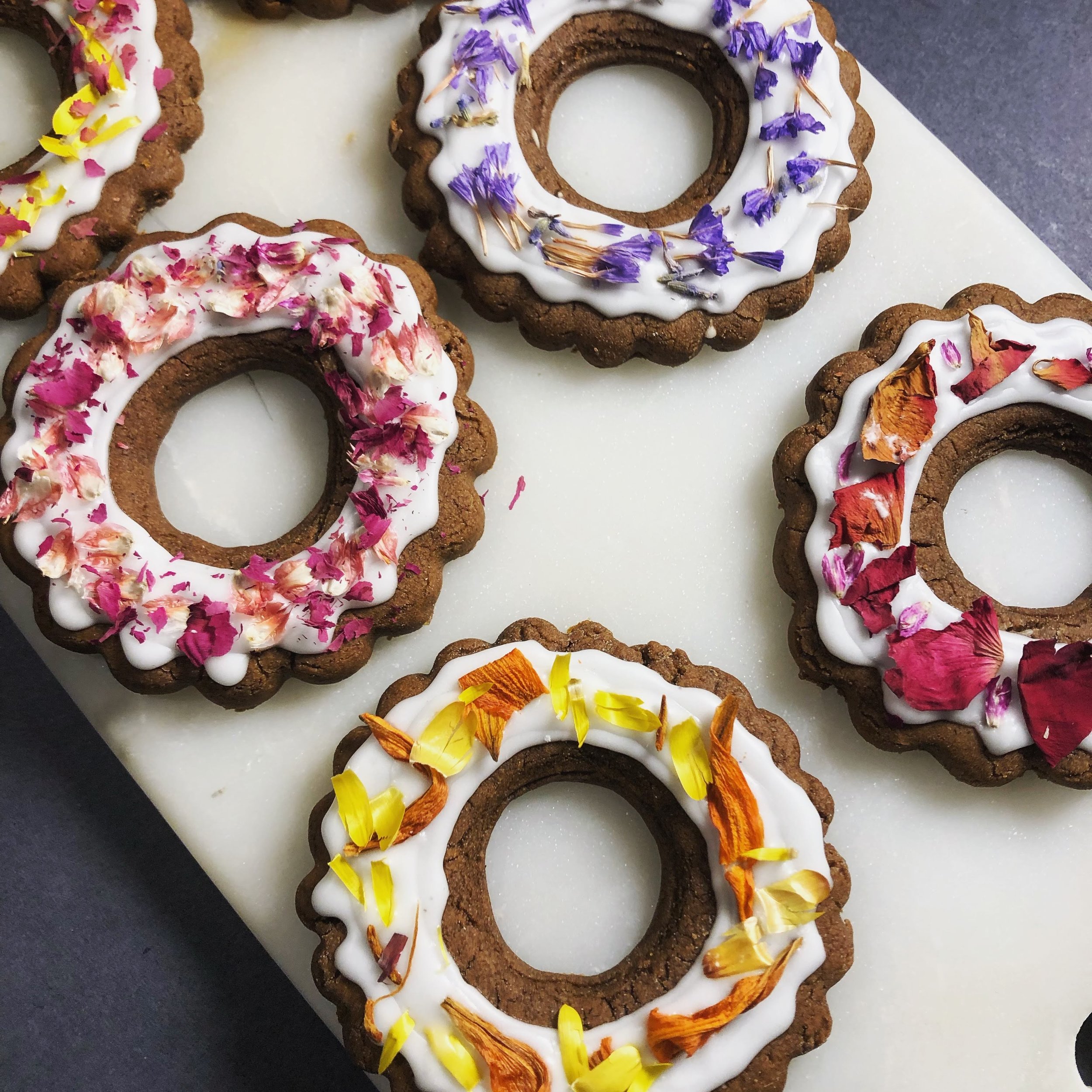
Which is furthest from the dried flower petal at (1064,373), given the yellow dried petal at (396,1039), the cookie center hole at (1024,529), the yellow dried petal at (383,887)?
the yellow dried petal at (396,1039)

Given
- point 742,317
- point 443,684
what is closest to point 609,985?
point 443,684

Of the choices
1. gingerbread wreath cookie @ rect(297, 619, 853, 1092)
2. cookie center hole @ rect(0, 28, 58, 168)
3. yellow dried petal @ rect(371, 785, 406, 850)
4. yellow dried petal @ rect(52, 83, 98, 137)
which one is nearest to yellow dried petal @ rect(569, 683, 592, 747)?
gingerbread wreath cookie @ rect(297, 619, 853, 1092)

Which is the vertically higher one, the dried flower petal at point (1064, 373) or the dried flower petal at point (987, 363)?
the dried flower petal at point (1064, 373)

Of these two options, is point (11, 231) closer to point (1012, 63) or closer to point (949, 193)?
point (949, 193)

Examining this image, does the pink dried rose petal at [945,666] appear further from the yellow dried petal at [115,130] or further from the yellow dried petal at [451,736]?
the yellow dried petal at [115,130]

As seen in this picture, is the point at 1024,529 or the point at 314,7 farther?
the point at 314,7

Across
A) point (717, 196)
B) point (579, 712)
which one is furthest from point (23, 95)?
point (579, 712)

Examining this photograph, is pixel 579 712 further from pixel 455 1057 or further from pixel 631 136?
pixel 631 136
